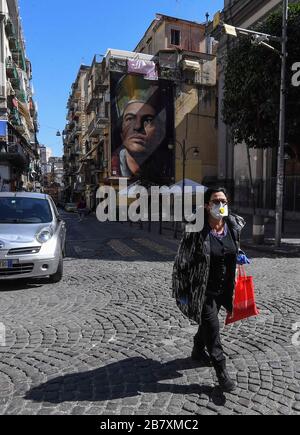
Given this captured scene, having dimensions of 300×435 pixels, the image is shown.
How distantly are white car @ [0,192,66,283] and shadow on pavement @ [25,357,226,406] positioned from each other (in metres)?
3.34

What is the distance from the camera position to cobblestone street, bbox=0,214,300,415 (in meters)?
3.21

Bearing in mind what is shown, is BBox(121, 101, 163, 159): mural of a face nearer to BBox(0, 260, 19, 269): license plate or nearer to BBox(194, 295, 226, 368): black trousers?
BBox(0, 260, 19, 269): license plate

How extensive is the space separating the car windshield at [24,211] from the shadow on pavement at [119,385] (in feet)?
14.7

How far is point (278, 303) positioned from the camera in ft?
20.1

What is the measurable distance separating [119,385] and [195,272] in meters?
1.16

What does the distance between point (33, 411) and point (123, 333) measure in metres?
1.82

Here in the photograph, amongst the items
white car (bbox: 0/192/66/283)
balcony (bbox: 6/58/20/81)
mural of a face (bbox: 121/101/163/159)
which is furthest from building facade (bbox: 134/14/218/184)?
white car (bbox: 0/192/66/283)

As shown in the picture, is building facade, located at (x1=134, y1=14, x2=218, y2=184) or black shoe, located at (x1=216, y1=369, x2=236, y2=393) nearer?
black shoe, located at (x1=216, y1=369, x2=236, y2=393)

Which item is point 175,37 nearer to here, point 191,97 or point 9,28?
point 191,97

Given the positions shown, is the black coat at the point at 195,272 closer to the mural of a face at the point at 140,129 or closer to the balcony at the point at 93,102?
the mural of a face at the point at 140,129

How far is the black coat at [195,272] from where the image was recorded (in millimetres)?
3402

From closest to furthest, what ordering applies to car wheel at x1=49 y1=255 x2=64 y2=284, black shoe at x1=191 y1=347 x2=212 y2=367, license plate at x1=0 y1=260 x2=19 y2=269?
black shoe at x1=191 y1=347 x2=212 y2=367
license plate at x1=0 y1=260 x2=19 y2=269
car wheel at x1=49 y1=255 x2=64 y2=284

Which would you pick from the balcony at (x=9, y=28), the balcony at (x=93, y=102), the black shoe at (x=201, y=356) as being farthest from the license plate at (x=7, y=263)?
the balcony at (x=9, y=28)
